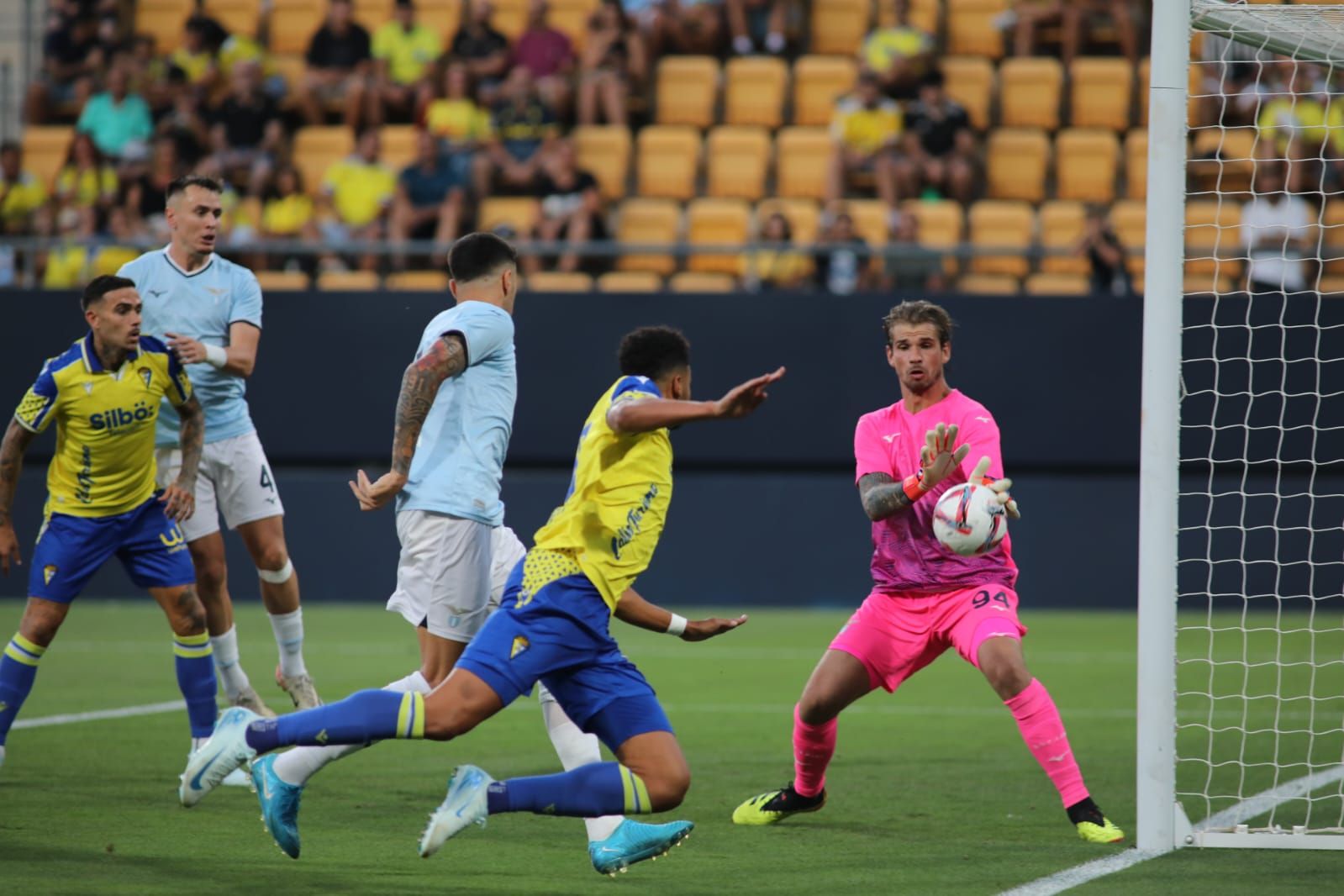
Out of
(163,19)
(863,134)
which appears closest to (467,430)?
(863,134)

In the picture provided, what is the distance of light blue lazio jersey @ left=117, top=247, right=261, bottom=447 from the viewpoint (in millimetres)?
7090

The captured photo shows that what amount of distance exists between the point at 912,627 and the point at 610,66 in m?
10.8

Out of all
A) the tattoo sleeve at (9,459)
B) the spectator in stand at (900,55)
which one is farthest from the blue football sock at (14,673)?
the spectator in stand at (900,55)

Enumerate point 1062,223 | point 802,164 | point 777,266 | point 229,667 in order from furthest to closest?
point 802,164 < point 1062,223 < point 777,266 < point 229,667

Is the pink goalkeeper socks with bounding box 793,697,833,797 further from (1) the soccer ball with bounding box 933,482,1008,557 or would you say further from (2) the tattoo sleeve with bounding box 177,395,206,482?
(2) the tattoo sleeve with bounding box 177,395,206,482

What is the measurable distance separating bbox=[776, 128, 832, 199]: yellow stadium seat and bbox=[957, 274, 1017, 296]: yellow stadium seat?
1.94 metres

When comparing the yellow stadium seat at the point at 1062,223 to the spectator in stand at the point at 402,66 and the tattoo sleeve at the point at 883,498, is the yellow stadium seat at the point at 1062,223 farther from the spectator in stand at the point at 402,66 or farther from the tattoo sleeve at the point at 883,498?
the tattoo sleeve at the point at 883,498

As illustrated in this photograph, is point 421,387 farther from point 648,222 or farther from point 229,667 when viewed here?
point 648,222

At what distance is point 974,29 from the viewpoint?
1620cm

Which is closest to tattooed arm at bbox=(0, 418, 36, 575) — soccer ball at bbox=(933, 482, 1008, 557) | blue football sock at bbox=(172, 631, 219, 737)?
blue football sock at bbox=(172, 631, 219, 737)

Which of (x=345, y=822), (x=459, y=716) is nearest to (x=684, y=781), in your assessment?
(x=459, y=716)

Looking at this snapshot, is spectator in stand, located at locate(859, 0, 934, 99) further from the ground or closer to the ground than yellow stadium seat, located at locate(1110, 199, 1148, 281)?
further from the ground

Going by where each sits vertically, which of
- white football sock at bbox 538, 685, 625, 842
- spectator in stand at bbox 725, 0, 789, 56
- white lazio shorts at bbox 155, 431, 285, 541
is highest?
spectator in stand at bbox 725, 0, 789, 56

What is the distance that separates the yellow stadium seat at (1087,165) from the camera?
588 inches
